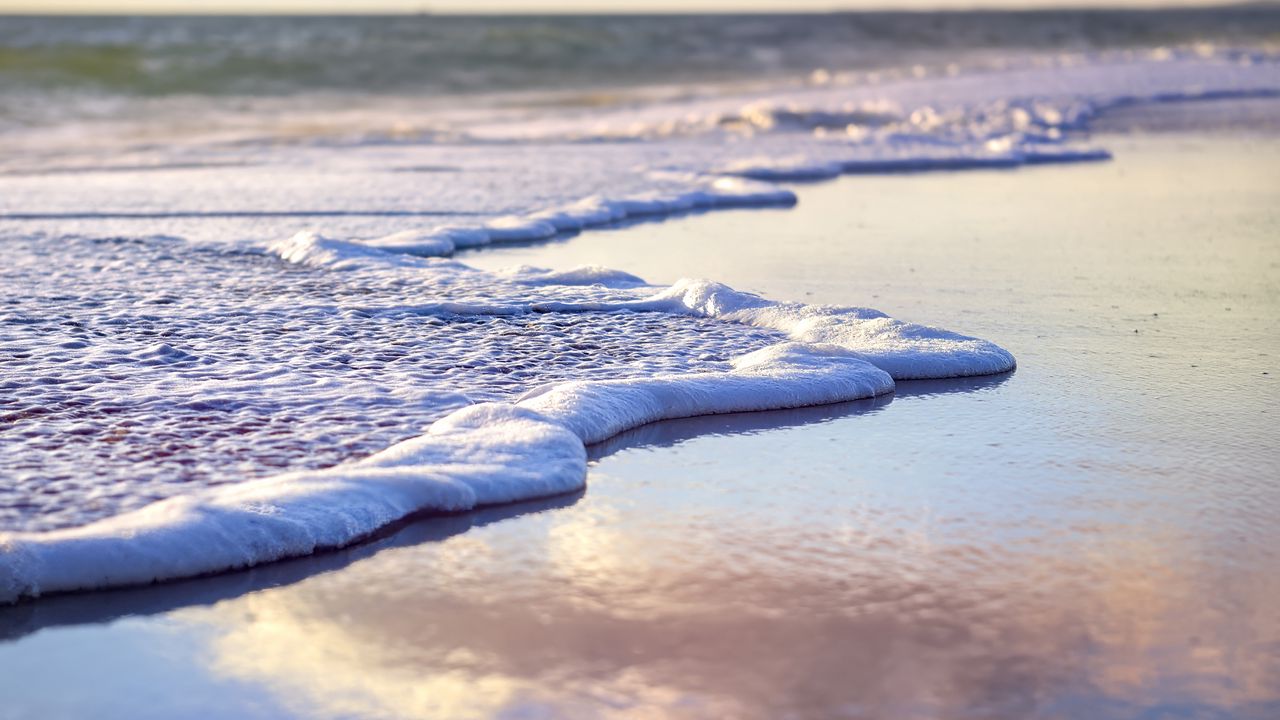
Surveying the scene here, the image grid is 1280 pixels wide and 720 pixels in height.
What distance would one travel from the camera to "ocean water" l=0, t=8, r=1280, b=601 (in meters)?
3.47

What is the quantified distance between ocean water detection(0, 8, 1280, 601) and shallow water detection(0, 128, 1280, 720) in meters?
0.16

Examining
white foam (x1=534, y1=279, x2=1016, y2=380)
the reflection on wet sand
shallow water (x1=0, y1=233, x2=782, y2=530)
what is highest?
white foam (x1=534, y1=279, x2=1016, y2=380)

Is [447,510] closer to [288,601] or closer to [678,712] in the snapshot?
[288,601]

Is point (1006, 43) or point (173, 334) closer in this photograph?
point (173, 334)

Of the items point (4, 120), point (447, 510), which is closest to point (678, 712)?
point (447, 510)

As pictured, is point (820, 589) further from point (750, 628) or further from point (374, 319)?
point (374, 319)

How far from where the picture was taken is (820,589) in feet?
9.75

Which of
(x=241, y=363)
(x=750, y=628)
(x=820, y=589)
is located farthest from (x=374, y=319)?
(x=750, y=628)

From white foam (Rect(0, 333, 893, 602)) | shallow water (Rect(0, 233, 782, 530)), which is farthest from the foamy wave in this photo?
shallow water (Rect(0, 233, 782, 530))

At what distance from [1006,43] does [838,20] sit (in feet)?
45.4

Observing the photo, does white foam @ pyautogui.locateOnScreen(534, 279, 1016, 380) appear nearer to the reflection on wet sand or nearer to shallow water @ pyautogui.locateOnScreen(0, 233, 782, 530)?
shallow water @ pyautogui.locateOnScreen(0, 233, 782, 530)

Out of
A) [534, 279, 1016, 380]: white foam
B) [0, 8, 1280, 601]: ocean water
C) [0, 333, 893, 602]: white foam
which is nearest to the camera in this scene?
[0, 333, 893, 602]: white foam

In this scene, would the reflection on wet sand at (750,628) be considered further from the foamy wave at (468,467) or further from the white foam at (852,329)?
the white foam at (852,329)

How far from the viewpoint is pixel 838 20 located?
5984 centimetres
